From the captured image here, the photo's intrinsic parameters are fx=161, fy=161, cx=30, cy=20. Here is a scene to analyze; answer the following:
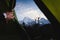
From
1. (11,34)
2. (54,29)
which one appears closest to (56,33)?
(54,29)

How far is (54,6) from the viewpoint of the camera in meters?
1.50

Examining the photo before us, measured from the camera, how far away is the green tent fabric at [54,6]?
1.48 meters

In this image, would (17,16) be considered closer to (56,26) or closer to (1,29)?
(1,29)

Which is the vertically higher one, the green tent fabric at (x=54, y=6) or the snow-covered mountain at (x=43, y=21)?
the green tent fabric at (x=54, y=6)

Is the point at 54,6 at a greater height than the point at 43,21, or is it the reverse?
the point at 54,6

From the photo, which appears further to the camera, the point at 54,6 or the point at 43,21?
the point at 54,6

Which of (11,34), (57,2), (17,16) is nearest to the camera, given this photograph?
(11,34)

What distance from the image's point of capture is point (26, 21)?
135cm

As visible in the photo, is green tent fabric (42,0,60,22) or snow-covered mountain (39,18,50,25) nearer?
snow-covered mountain (39,18,50,25)

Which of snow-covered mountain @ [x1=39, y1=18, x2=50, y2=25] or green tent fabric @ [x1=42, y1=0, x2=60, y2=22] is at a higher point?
green tent fabric @ [x1=42, y1=0, x2=60, y2=22]

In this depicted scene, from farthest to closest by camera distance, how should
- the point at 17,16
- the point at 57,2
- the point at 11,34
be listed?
the point at 57,2, the point at 17,16, the point at 11,34

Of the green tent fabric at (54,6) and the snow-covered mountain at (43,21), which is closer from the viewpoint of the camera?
the snow-covered mountain at (43,21)

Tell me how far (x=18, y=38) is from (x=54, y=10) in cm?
47

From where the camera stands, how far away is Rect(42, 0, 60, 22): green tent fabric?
1.48 metres
